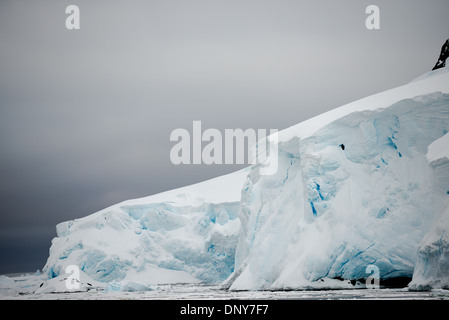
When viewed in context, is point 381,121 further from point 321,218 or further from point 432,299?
point 432,299

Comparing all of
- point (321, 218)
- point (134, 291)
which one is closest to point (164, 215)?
point (134, 291)

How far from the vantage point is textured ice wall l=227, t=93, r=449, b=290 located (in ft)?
57.7

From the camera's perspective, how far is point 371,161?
1925 cm

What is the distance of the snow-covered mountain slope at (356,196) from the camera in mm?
17594

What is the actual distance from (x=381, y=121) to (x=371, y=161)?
1.45 metres

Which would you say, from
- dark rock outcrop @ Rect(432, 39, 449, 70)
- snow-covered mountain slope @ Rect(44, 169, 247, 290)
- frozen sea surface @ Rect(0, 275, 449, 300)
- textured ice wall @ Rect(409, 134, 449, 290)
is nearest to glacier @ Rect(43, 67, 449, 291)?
textured ice wall @ Rect(409, 134, 449, 290)

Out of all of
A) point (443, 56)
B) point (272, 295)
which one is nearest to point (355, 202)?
point (272, 295)

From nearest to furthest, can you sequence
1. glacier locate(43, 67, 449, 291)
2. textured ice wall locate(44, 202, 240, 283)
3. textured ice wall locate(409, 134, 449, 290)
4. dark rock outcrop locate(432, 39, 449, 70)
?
textured ice wall locate(409, 134, 449, 290)
glacier locate(43, 67, 449, 291)
dark rock outcrop locate(432, 39, 449, 70)
textured ice wall locate(44, 202, 240, 283)

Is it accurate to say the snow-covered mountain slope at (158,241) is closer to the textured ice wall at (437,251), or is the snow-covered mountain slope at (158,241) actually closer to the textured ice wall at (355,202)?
the textured ice wall at (355,202)

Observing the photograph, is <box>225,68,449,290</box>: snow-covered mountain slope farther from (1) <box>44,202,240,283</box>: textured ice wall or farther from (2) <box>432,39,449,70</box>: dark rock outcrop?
(1) <box>44,202,240,283</box>: textured ice wall

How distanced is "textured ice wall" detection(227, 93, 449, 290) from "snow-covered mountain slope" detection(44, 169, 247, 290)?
35.2ft

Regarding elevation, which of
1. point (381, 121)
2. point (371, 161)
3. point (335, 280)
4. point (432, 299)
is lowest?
point (335, 280)

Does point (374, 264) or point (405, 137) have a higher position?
point (405, 137)
